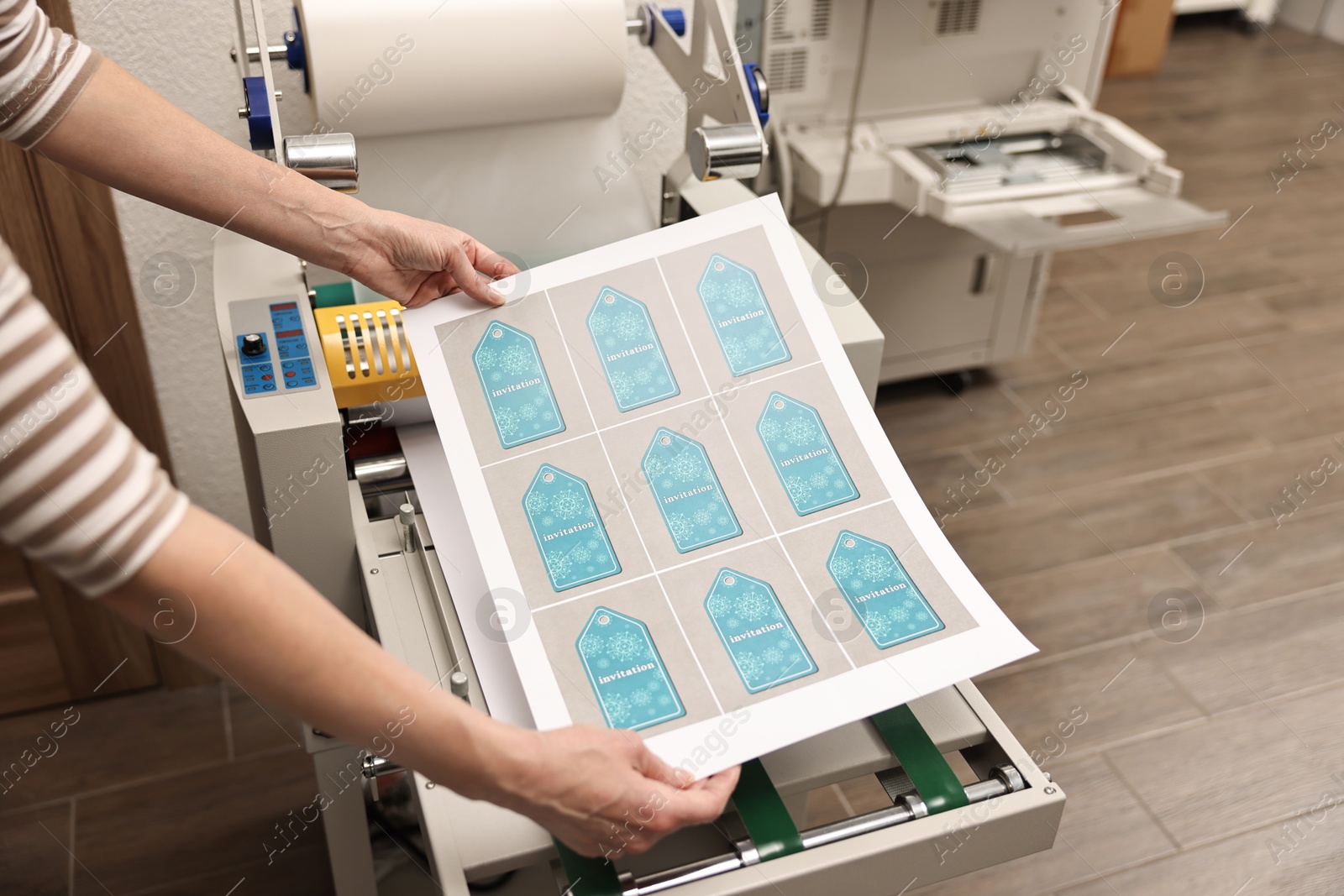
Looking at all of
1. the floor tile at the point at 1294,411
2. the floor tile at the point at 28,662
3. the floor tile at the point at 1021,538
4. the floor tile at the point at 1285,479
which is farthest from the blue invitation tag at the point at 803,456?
the floor tile at the point at 1294,411

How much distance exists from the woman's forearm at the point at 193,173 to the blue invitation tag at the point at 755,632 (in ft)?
1.54

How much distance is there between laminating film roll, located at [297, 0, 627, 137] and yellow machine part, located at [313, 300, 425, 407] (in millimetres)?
241

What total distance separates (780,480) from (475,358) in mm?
280

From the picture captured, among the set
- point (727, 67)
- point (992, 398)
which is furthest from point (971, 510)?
point (727, 67)

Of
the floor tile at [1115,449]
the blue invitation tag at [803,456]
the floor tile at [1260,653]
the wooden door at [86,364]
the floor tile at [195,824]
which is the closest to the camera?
the blue invitation tag at [803,456]

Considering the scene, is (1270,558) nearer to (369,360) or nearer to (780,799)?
(780,799)

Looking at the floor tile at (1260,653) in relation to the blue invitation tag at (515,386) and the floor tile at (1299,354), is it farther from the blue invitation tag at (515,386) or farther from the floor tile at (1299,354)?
the blue invitation tag at (515,386)

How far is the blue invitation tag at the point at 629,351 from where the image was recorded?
926 millimetres

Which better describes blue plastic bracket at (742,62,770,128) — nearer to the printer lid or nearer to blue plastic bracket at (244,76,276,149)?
blue plastic bracket at (244,76,276,149)

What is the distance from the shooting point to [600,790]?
27.1 inches

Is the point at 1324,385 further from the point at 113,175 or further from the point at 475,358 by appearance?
the point at 113,175

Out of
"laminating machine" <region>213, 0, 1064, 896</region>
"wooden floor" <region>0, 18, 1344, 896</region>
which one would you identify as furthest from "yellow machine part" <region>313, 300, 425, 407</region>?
"wooden floor" <region>0, 18, 1344, 896</region>

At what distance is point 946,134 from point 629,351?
4.22 ft

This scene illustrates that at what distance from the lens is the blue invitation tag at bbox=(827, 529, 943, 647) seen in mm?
812
